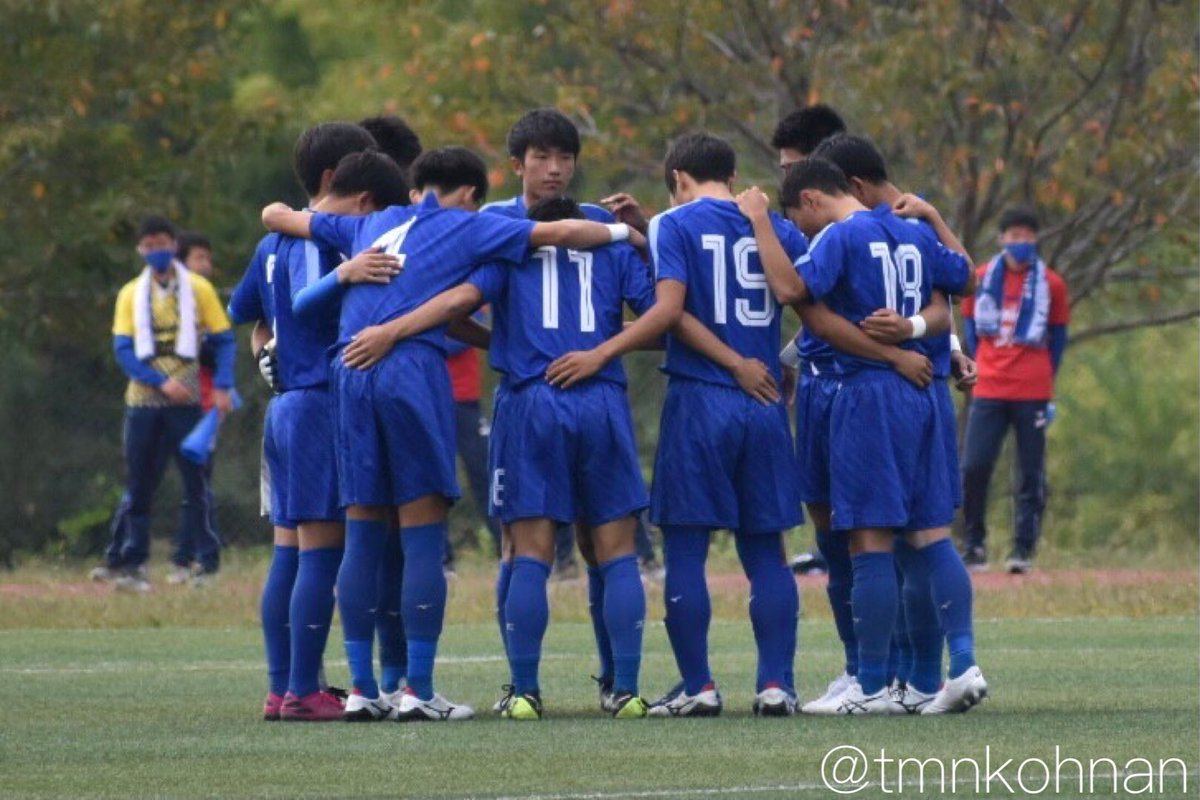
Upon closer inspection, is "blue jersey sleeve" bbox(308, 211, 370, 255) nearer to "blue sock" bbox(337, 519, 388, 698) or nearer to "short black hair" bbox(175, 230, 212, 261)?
"blue sock" bbox(337, 519, 388, 698)

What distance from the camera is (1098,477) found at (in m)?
29.0

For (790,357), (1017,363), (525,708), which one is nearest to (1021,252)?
(1017,363)

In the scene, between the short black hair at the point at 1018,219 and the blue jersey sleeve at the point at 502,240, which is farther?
the short black hair at the point at 1018,219

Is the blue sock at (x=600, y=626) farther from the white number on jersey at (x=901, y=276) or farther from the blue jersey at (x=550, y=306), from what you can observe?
the white number on jersey at (x=901, y=276)

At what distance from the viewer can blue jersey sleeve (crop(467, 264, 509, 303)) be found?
369 inches

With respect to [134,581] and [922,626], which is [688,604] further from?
[134,581]

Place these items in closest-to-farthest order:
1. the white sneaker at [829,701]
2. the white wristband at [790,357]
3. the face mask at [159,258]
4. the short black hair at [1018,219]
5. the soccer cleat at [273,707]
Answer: the white sneaker at [829,701] → the soccer cleat at [273,707] → the white wristband at [790,357] → the face mask at [159,258] → the short black hair at [1018,219]

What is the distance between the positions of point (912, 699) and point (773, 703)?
57cm

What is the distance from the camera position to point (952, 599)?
31.0 ft

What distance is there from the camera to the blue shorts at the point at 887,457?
937 centimetres

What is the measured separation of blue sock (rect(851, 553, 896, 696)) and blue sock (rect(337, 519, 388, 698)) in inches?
65.2

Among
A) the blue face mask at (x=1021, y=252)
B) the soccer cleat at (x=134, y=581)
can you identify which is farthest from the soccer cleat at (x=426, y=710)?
the blue face mask at (x=1021, y=252)

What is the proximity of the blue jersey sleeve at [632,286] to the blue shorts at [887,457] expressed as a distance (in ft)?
2.43

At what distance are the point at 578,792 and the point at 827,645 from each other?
6183 mm
